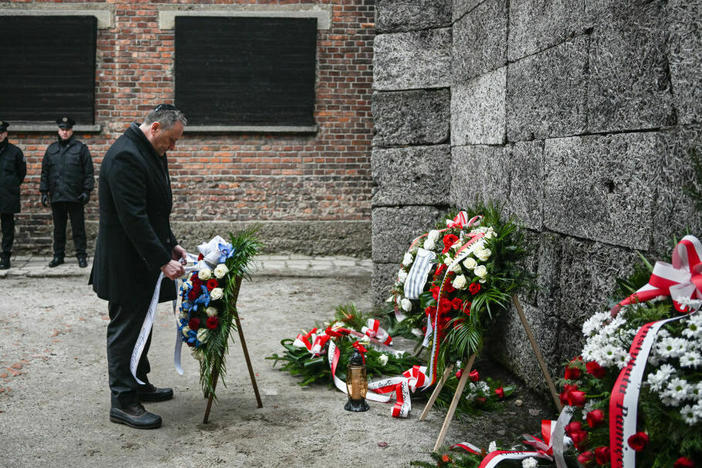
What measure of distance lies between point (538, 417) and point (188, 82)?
774cm

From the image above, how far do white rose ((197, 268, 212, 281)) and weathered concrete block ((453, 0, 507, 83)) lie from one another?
2682 millimetres

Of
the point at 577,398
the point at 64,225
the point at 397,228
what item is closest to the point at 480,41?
the point at 397,228

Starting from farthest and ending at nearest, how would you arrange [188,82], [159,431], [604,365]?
[188,82], [159,431], [604,365]

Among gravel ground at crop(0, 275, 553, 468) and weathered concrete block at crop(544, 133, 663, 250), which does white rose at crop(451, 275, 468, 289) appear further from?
gravel ground at crop(0, 275, 553, 468)

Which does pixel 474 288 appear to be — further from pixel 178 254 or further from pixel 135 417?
pixel 135 417

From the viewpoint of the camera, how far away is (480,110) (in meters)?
6.02

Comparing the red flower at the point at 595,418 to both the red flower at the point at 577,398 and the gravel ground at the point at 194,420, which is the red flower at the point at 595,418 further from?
the gravel ground at the point at 194,420

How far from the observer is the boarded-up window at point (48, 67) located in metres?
10.6

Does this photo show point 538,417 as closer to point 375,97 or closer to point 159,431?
point 159,431

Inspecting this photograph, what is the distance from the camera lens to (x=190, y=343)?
4.51 m


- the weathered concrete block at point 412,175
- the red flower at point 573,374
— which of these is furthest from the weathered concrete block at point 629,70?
the weathered concrete block at point 412,175

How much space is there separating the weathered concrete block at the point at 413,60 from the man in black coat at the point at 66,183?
196 inches

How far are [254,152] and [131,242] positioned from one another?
656cm

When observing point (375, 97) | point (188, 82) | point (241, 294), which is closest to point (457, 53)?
point (375, 97)
